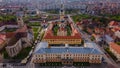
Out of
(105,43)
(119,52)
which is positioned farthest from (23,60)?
(105,43)

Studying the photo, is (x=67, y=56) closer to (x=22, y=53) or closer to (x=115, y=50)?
(x=115, y=50)

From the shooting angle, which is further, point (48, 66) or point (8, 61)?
point (8, 61)

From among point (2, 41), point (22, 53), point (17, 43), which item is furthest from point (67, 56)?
point (2, 41)

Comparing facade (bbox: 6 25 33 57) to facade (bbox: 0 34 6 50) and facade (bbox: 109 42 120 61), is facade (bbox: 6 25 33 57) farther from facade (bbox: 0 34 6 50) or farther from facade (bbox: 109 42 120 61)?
facade (bbox: 109 42 120 61)

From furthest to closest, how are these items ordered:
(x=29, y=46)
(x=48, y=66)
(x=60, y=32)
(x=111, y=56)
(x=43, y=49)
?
(x=60, y=32), (x=29, y=46), (x=111, y=56), (x=43, y=49), (x=48, y=66)

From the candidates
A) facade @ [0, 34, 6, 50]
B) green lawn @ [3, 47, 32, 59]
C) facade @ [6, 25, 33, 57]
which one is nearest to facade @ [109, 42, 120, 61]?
green lawn @ [3, 47, 32, 59]

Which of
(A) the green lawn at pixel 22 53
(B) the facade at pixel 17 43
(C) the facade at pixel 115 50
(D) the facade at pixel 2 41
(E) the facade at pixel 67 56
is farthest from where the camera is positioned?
(D) the facade at pixel 2 41

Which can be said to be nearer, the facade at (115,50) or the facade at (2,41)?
the facade at (115,50)

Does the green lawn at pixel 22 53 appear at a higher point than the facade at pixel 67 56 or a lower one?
lower

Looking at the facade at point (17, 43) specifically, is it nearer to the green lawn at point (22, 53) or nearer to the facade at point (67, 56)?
the green lawn at point (22, 53)

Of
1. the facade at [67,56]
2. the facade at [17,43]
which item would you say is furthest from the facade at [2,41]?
the facade at [67,56]

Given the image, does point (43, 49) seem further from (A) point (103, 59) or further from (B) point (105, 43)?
(B) point (105, 43)
